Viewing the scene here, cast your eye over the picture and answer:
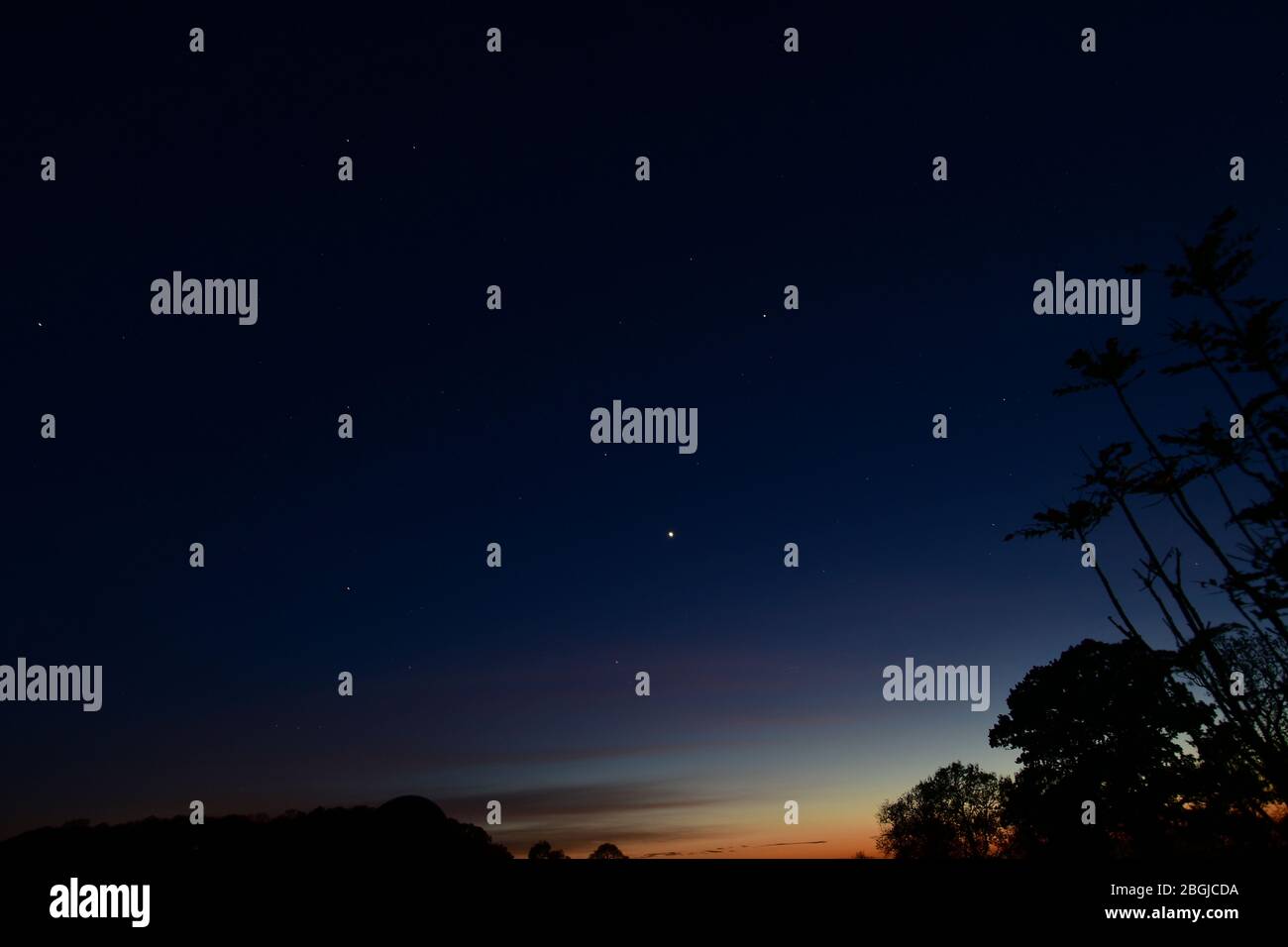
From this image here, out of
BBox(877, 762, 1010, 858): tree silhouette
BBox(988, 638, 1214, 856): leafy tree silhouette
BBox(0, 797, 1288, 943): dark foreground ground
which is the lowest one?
BBox(877, 762, 1010, 858): tree silhouette

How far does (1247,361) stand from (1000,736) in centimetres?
2328

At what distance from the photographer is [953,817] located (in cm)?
5466

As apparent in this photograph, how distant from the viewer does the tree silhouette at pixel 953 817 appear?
53031 mm

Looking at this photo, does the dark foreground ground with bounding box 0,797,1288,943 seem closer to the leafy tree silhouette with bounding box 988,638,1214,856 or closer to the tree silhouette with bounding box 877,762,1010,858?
the leafy tree silhouette with bounding box 988,638,1214,856

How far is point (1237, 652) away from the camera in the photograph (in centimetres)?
3112

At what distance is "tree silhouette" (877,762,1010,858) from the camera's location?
53.0 metres

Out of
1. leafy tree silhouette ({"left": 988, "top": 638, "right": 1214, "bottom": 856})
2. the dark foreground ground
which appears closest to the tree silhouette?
leafy tree silhouette ({"left": 988, "top": 638, "right": 1214, "bottom": 856})
